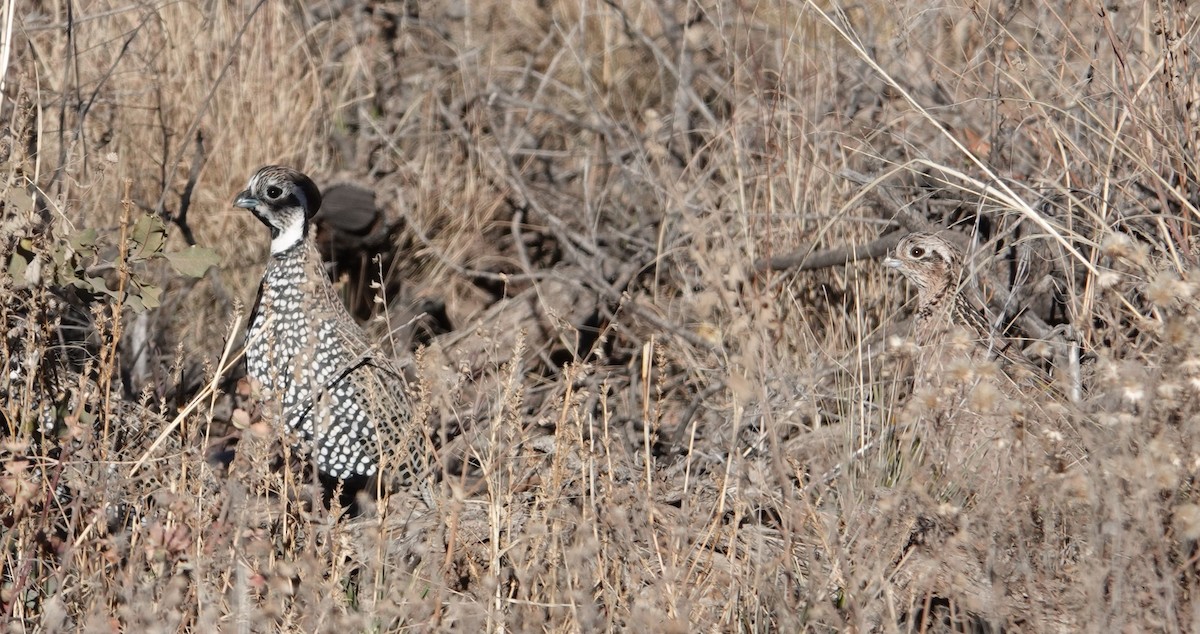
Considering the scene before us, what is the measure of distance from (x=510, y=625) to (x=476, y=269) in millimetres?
3321

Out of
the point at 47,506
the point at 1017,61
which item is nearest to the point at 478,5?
the point at 1017,61

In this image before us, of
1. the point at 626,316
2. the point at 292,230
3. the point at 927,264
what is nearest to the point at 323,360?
the point at 292,230

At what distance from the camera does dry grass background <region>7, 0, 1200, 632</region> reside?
2916 millimetres

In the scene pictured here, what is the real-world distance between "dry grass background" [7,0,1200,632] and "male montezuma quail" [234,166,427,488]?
26 centimetres

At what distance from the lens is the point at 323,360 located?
188 inches

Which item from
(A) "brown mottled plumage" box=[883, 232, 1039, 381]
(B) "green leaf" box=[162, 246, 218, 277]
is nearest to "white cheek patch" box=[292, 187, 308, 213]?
(B) "green leaf" box=[162, 246, 218, 277]

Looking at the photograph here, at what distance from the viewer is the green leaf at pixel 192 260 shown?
405cm

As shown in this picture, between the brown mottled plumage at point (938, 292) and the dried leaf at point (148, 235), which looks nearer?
the dried leaf at point (148, 235)

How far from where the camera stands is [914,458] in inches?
153

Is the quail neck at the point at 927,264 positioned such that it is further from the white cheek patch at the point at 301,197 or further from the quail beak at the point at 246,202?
the quail beak at the point at 246,202

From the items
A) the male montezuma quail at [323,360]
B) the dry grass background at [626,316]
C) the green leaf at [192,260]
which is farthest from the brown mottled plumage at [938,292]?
the green leaf at [192,260]

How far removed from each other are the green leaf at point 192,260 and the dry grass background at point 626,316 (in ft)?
0.44

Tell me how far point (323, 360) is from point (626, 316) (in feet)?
5.04

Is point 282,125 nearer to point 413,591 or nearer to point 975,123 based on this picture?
point 975,123
